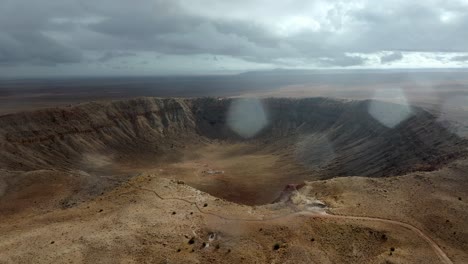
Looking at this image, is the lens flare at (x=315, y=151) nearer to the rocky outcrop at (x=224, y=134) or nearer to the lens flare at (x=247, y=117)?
the rocky outcrop at (x=224, y=134)

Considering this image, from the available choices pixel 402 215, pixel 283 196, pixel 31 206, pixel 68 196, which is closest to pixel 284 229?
pixel 283 196

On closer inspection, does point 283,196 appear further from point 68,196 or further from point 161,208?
point 68,196

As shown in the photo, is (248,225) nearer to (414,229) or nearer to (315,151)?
(414,229)

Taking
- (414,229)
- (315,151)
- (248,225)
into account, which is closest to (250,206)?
(248,225)

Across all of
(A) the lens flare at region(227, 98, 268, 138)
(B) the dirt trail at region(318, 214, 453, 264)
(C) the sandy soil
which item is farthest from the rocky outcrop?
(B) the dirt trail at region(318, 214, 453, 264)

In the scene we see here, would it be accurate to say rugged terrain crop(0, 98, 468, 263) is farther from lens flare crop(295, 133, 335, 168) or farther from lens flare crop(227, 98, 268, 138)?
lens flare crop(227, 98, 268, 138)
